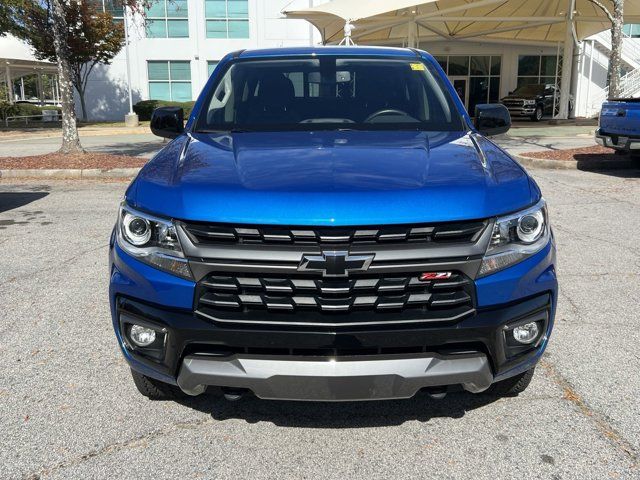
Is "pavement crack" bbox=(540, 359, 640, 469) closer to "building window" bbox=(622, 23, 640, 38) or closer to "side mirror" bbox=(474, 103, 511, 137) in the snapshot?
"side mirror" bbox=(474, 103, 511, 137)

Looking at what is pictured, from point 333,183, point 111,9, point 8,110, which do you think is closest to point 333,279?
point 333,183

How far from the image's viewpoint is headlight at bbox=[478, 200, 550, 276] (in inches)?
Result: 93.4

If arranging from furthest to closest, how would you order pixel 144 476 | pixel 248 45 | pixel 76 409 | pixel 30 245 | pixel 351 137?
pixel 248 45
pixel 30 245
pixel 351 137
pixel 76 409
pixel 144 476

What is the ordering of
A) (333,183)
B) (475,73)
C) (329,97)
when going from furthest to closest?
(475,73) < (329,97) < (333,183)

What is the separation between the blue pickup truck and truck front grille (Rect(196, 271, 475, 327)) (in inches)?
386

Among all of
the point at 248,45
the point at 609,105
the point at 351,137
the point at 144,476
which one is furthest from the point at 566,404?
the point at 248,45

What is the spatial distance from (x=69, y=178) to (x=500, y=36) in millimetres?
28729

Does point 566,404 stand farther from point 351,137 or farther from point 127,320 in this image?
point 127,320

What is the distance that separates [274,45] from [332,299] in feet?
103

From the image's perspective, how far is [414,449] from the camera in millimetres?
2645

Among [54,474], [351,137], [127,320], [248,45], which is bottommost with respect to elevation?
[54,474]

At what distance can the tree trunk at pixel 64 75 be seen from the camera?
12539mm

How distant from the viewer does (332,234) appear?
89.4 inches

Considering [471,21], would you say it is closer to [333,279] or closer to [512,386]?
[512,386]
